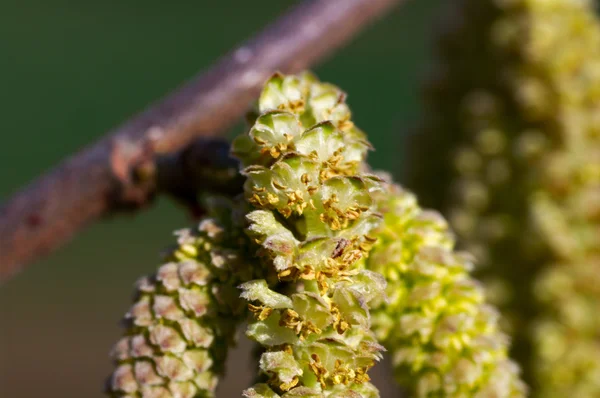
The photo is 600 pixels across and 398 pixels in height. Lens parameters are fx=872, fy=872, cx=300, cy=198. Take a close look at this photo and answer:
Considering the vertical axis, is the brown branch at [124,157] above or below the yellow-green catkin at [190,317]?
above

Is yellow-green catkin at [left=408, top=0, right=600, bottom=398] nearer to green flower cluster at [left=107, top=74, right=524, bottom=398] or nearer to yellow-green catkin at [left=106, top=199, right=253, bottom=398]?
green flower cluster at [left=107, top=74, right=524, bottom=398]

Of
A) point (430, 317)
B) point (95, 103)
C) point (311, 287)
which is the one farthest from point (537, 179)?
point (95, 103)

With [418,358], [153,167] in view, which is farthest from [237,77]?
[418,358]

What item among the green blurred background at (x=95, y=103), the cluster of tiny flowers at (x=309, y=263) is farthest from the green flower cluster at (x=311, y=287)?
the green blurred background at (x=95, y=103)

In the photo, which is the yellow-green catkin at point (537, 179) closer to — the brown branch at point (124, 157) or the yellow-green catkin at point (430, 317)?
the brown branch at point (124, 157)

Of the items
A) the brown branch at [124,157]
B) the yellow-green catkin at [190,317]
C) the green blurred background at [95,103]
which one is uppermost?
the green blurred background at [95,103]

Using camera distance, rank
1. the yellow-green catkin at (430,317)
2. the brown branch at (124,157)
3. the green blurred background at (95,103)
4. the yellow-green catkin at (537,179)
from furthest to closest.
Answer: the green blurred background at (95,103) → the yellow-green catkin at (537,179) → the brown branch at (124,157) → the yellow-green catkin at (430,317)

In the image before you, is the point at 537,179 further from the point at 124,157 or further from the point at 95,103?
the point at 95,103
